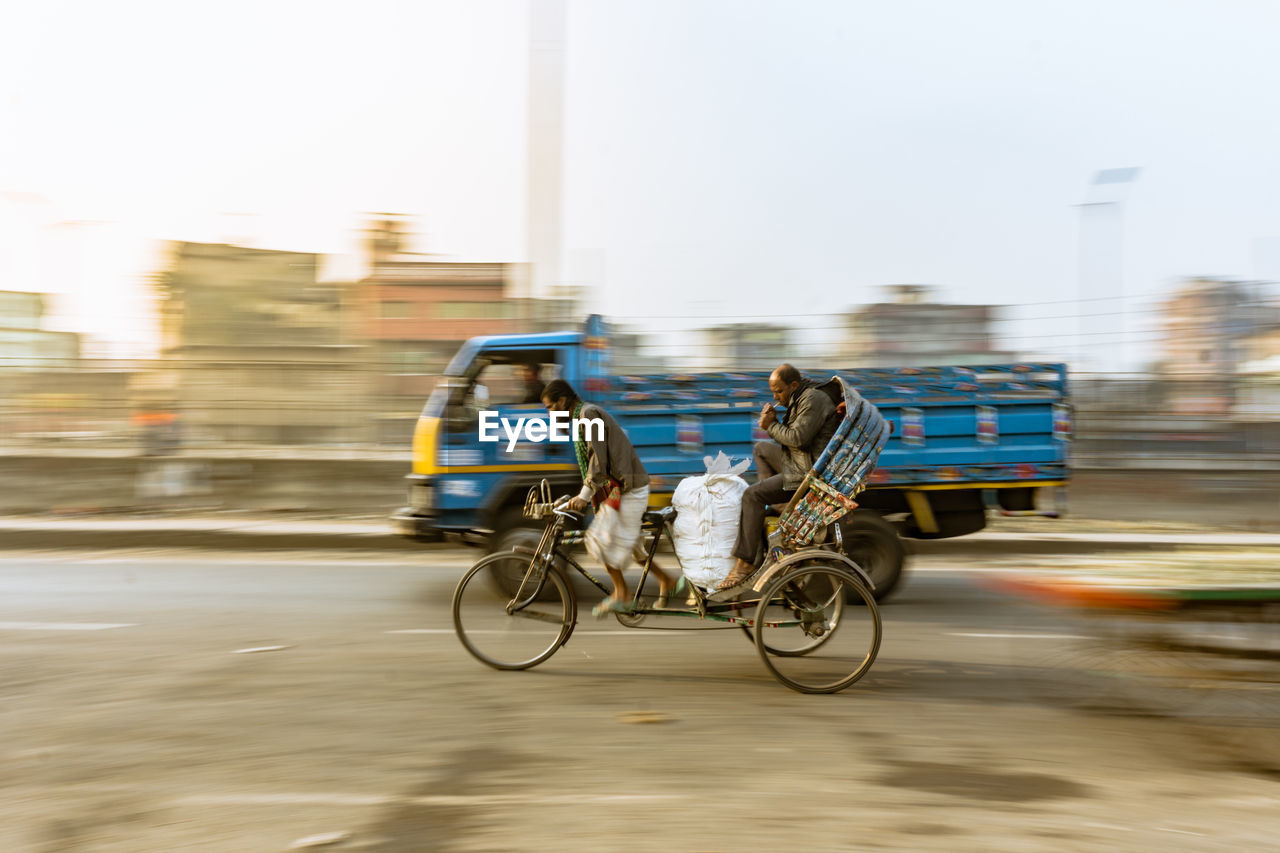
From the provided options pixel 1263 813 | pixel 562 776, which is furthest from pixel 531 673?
pixel 1263 813

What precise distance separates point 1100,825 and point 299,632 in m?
5.15

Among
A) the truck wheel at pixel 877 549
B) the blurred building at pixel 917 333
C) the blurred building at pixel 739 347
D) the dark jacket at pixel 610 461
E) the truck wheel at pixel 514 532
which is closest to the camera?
the dark jacket at pixel 610 461

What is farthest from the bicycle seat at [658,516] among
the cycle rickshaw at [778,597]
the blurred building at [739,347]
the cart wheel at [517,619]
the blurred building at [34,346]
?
the blurred building at [34,346]

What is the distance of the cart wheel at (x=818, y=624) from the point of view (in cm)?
536

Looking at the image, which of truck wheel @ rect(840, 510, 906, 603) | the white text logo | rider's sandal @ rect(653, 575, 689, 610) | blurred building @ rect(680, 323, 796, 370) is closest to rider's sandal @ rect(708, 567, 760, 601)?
rider's sandal @ rect(653, 575, 689, 610)

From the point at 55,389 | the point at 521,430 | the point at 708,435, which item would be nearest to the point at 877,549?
the point at 708,435

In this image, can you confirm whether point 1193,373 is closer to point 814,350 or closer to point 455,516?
point 814,350

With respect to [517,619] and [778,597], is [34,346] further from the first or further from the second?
[778,597]

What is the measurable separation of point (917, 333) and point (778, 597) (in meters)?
8.52

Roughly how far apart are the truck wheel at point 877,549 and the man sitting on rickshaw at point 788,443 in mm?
2123

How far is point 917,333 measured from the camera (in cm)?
1322

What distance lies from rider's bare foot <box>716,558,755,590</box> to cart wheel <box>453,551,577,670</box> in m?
0.87

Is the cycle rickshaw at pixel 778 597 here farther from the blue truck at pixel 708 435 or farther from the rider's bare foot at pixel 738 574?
the blue truck at pixel 708 435

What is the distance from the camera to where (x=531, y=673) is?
5.76 metres
